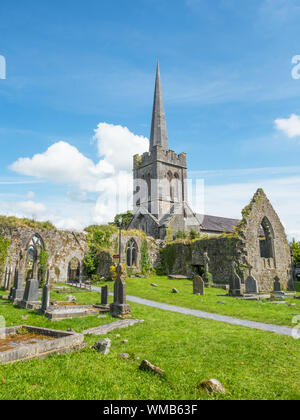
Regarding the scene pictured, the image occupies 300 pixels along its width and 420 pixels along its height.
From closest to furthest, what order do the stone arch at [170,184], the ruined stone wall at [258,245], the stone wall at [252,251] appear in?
the stone wall at [252,251] < the ruined stone wall at [258,245] < the stone arch at [170,184]

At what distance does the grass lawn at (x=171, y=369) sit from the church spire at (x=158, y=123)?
3733cm

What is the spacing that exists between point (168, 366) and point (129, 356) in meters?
0.85

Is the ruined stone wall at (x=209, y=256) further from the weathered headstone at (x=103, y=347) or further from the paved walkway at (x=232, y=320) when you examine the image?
the weathered headstone at (x=103, y=347)

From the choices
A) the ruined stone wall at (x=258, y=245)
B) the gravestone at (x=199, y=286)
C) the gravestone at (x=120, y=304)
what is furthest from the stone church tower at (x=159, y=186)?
the gravestone at (x=120, y=304)

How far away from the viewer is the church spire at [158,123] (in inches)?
1673

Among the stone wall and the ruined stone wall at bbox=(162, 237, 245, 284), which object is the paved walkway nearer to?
the ruined stone wall at bbox=(162, 237, 245, 284)

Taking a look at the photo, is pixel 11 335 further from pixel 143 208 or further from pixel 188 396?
pixel 143 208

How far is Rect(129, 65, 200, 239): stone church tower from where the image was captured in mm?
35312

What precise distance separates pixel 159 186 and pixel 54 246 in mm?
20697

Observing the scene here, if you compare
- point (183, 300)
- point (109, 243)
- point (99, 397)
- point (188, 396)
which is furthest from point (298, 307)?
point (109, 243)

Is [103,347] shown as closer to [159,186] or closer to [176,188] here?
[159,186]

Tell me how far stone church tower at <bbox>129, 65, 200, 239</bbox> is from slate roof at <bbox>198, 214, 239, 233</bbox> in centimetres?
258

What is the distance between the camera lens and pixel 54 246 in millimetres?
21141

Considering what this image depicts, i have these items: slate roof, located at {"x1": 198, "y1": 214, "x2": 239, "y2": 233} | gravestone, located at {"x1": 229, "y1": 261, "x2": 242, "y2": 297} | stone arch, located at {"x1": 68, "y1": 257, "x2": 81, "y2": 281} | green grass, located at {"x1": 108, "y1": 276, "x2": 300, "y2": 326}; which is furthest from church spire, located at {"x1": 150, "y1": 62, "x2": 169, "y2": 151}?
green grass, located at {"x1": 108, "y1": 276, "x2": 300, "y2": 326}
